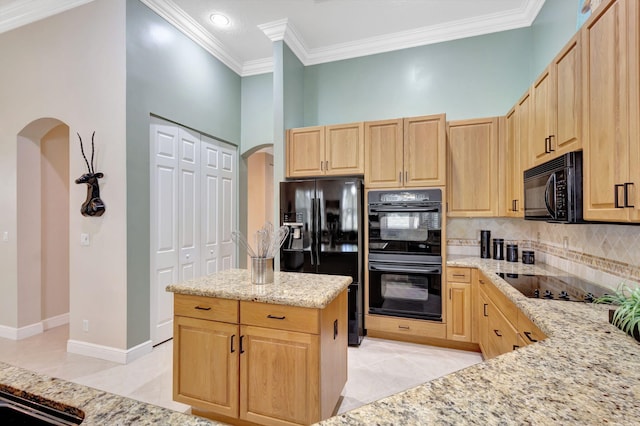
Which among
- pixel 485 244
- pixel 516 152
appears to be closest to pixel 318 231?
pixel 485 244

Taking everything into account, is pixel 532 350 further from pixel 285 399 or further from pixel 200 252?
pixel 200 252

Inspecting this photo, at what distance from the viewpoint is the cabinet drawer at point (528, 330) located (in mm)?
1466

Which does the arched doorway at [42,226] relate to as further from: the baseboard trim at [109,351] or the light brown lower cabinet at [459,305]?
the light brown lower cabinet at [459,305]

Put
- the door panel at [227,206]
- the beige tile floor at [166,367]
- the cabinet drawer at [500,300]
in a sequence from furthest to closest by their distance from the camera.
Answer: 1. the door panel at [227,206]
2. the beige tile floor at [166,367]
3. the cabinet drawer at [500,300]

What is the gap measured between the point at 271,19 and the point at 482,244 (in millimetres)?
3447

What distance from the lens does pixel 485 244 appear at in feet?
10.7

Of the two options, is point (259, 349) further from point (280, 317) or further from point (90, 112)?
point (90, 112)

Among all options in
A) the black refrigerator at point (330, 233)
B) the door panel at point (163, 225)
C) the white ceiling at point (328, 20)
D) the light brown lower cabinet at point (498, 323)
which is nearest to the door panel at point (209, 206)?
the door panel at point (163, 225)

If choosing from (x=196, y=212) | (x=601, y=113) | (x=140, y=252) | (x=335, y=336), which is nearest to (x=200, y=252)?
(x=196, y=212)

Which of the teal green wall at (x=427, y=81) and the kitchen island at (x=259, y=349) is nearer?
the kitchen island at (x=259, y=349)

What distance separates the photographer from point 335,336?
1.96 metres

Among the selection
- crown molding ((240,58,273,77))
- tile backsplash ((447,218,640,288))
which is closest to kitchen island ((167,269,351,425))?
tile backsplash ((447,218,640,288))

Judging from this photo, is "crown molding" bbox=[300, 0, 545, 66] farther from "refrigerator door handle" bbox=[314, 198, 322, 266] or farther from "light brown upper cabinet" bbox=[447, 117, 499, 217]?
"refrigerator door handle" bbox=[314, 198, 322, 266]

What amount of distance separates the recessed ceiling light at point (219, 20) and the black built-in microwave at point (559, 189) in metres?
3.48
